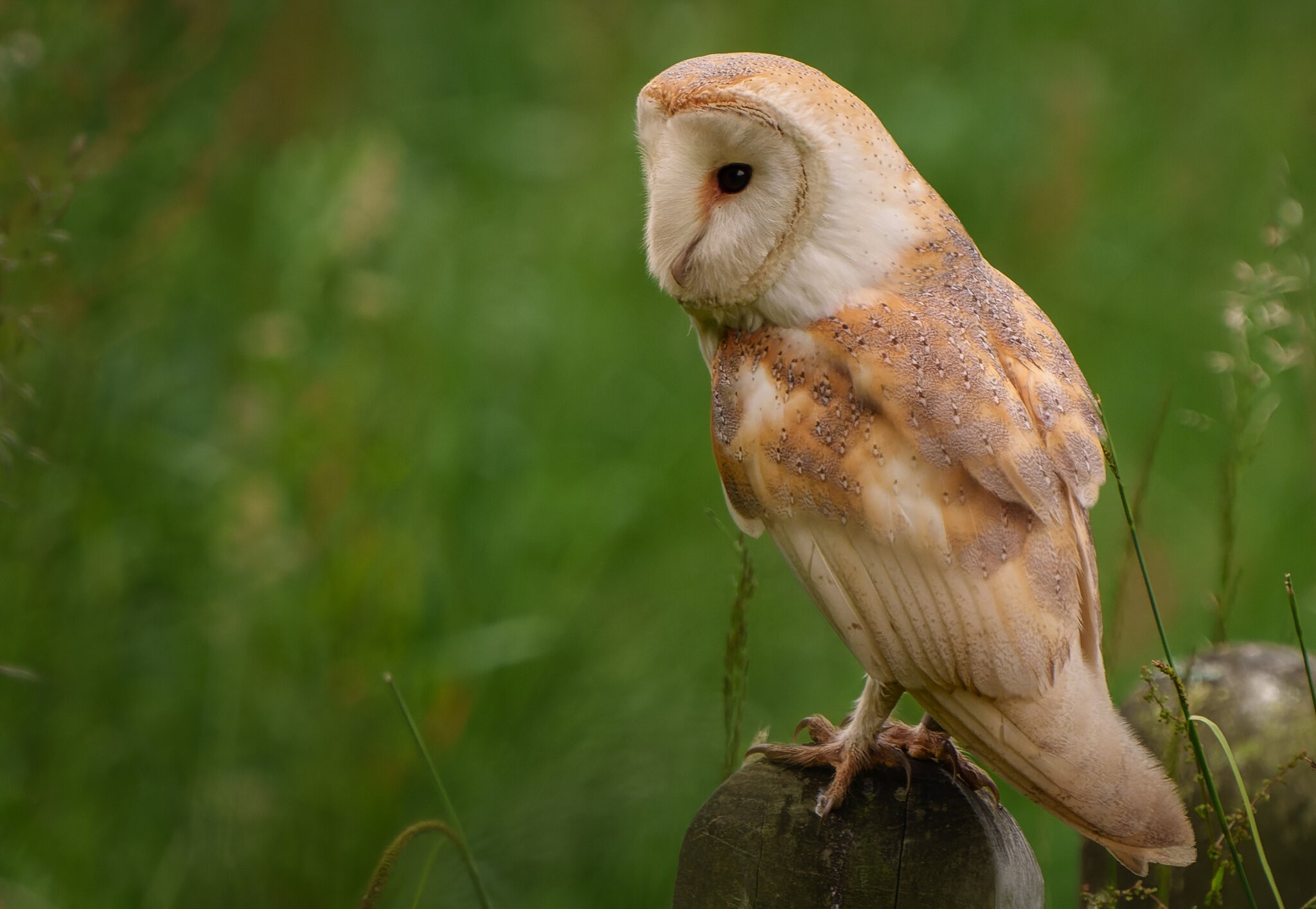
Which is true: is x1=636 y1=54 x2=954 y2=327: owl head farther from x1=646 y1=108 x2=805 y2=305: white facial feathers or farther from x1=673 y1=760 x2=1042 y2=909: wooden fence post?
x1=673 y1=760 x2=1042 y2=909: wooden fence post

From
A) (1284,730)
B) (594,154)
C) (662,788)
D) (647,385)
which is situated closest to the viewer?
(1284,730)

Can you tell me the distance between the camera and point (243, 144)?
3324 millimetres

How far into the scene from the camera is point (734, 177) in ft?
4.38

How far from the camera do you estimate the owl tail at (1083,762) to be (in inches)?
45.6

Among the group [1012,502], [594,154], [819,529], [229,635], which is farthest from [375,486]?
[594,154]

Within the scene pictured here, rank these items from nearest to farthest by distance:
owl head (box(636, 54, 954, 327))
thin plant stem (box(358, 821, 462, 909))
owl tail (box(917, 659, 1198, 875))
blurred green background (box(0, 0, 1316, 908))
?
thin plant stem (box(358, 821, 462, 909)), owl tail (box(917, 659, 1198, 875)), owl head (box(636, 54, 954, 327)), blurred green background (box(0, 0, 1316, 908))

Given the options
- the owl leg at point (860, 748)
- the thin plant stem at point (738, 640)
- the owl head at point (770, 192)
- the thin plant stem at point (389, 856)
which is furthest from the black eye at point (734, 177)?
the thin plant stem at point (389, 856)

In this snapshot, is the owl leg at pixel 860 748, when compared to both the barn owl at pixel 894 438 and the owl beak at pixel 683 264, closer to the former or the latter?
the barn owl at pixel 894 438

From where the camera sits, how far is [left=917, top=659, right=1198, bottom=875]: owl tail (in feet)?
3.80

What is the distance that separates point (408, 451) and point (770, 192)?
1.40 meters

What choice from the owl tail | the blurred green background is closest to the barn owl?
the owl tail

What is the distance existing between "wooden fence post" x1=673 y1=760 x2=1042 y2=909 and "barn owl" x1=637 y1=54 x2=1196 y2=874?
0.03 meters

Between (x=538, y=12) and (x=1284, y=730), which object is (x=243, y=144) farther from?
(x=1284, y=730)

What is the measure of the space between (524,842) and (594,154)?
2596 mm
